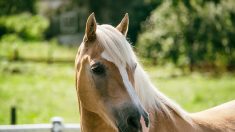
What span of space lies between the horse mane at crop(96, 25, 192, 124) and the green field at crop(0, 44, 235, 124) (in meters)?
5.95

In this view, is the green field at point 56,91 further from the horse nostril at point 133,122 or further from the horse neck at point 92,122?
the horse nostril at point 133,122

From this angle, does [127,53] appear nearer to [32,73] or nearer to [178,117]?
[178,117]

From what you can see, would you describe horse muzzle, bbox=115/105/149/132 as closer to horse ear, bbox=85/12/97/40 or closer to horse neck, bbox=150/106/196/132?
horse neck, bbox=150/106/196/132

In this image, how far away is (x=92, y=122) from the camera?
10.5ft

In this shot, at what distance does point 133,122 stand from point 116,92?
0.78 feet

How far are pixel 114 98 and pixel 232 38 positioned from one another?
1865cm

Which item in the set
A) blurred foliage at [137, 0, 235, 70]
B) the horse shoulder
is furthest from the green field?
the horse shoulder

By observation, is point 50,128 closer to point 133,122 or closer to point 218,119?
point 218,119

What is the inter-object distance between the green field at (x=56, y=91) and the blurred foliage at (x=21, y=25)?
7109 mm

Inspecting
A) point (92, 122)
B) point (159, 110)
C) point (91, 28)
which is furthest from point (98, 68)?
point (159, 110)

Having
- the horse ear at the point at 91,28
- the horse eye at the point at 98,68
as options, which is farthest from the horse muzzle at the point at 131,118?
the horse ear at the point at 91,28

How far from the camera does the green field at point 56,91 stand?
33.7 ft

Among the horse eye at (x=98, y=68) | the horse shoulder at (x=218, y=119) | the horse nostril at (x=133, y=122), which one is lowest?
the horse shoulder at (x=218, y=119)

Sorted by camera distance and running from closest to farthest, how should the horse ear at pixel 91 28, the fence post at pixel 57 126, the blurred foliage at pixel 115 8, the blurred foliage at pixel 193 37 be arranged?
the horse ear at pixel 91 28 → the fence post at pixel 57 126 → the blurred foliage at pixel 193 37 → the blurred foliage at pixel 115 8
